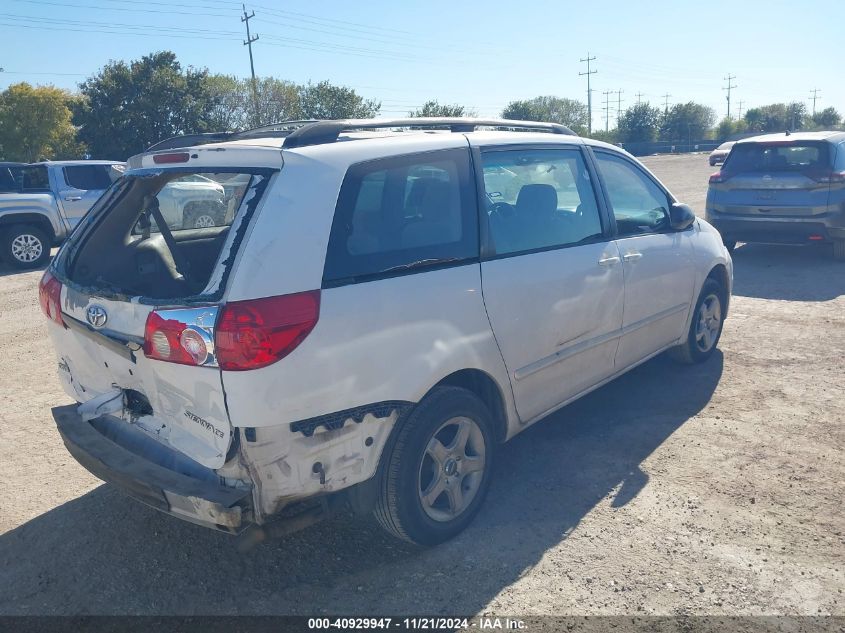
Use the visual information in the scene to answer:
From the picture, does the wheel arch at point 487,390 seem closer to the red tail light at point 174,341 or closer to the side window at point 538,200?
the side window at point 538,200

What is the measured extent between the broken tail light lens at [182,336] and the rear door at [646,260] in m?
2.71

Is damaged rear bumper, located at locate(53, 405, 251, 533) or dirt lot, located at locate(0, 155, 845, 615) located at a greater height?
damaged rear bumper, located at locate(53, 405, 251, 533)

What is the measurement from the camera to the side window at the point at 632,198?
14.9ft

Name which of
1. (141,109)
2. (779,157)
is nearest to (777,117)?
(141,109)

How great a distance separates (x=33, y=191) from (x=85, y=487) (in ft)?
34.3

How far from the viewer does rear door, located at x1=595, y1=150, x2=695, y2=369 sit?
4.45m

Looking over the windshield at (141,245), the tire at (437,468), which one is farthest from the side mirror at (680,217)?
the windshield at (141,245)

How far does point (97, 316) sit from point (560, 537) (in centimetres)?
236

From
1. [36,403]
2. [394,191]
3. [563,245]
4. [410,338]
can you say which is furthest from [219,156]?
[36,403]

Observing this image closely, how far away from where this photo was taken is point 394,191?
318 centimetres

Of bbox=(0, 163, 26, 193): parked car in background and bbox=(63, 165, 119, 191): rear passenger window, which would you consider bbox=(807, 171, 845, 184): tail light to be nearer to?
bbox=(63, 165, 119, 191): rear passenger window

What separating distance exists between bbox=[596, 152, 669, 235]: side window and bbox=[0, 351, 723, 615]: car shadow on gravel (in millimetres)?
1501

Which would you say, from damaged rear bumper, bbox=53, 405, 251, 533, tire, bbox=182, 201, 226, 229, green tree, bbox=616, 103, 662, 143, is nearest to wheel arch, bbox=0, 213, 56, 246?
tire, bbox=182, 201, 226, 229

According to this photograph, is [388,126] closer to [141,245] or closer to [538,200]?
[538,200]
